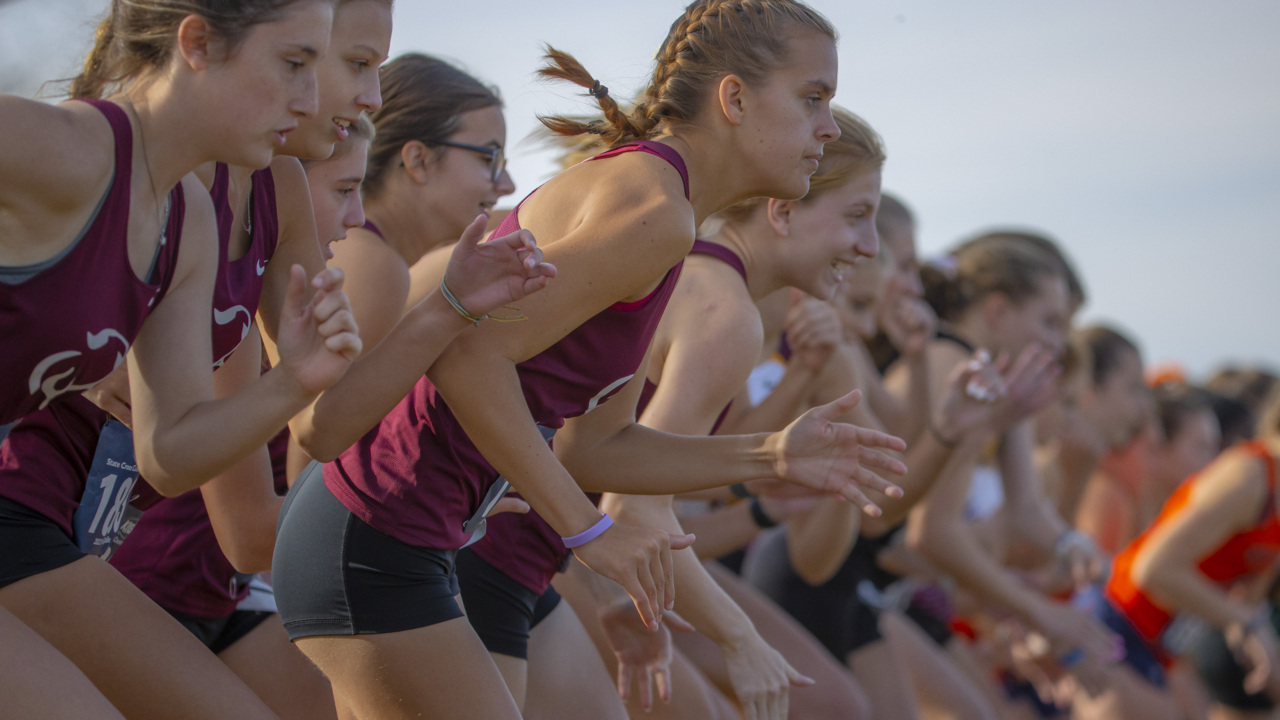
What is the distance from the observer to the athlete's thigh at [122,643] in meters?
2.30

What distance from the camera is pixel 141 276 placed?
2.13 m

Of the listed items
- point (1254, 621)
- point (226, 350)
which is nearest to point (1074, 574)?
point (1254, 621)

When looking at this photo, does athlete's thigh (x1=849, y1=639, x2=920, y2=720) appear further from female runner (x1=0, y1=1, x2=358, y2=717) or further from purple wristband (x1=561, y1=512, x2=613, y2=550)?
female runner (x1=0, y1=1, x2=358, y2=717)

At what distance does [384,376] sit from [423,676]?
564 millimetres

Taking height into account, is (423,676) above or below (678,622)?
above

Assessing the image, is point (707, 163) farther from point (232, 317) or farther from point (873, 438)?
point (232, 317)

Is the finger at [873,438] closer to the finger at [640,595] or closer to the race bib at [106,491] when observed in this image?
the finger at [640,595]

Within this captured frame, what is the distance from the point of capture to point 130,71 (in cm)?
220

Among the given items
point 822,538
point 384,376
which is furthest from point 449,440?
point 822,538

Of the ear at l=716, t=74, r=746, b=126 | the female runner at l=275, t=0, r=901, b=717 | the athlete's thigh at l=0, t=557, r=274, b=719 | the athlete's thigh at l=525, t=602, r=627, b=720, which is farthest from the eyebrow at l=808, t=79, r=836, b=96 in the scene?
the athlete's thigh at l=0, t=557, r=274, b=719

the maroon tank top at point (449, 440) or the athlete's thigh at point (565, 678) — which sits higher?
the maroon tank top at point (449, 440)

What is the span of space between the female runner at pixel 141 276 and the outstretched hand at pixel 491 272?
0.26 meters

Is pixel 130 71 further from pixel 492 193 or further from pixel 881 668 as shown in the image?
pixel 881 668

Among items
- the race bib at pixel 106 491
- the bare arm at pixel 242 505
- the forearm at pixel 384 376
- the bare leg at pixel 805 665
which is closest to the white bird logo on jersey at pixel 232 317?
the bare arm at pixel 242 505
